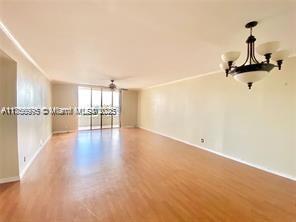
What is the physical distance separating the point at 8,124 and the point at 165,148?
3971mm

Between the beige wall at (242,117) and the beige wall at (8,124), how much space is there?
4730 mm

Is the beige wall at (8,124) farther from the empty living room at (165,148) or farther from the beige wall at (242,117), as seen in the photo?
the beige wall at (242,117)

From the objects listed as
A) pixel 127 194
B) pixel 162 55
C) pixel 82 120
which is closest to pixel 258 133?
pixel 162 55

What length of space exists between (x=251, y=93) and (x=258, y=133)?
0.93 meters

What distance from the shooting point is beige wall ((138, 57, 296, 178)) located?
10.9ft

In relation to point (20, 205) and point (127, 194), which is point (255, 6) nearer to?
point (127, 194)

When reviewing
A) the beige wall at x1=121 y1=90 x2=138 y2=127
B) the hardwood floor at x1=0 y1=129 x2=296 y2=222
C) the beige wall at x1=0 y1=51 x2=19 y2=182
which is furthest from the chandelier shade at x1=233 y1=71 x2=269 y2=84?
the beige wall at x1=121 y1=90 x2=138 y2=127

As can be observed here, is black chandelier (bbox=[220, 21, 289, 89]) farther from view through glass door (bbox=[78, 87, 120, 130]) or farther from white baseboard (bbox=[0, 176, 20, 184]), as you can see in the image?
view through glass door (bbox=[78, 87, 120, 130])

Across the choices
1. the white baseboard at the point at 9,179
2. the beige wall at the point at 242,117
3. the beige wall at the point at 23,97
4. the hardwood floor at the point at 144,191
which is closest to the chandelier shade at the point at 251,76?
the hardwood floor at the point at 144,191

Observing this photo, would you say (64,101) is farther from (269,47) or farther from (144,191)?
(269,47)

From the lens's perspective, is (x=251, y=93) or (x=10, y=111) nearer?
(x=10, y=111)

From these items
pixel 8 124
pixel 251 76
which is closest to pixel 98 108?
pixel 8 124

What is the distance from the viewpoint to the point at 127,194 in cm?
261

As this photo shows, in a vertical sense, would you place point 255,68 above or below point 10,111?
above
